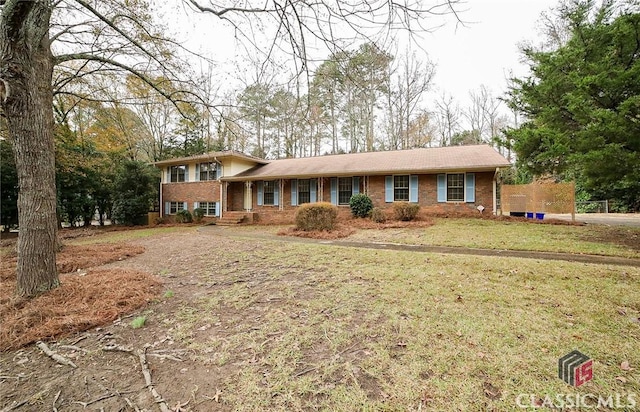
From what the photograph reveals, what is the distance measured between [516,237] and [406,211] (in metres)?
4.83

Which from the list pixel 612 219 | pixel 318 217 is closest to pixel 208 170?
pixel 318 217

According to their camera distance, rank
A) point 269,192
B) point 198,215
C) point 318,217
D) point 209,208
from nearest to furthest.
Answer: point 318,217, point 269,192, point 198,215, point 209,208

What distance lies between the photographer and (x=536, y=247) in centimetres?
684

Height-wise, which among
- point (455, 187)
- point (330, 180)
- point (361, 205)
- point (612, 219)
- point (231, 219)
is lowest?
point (231, 219)

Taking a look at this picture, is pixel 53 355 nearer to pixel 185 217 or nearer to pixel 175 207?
pixel 185 217

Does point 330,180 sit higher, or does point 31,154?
point 330,180

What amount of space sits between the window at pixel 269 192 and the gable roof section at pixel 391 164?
0.77 m

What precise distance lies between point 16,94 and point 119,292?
3.10 m

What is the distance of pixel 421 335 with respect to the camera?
2717 mm

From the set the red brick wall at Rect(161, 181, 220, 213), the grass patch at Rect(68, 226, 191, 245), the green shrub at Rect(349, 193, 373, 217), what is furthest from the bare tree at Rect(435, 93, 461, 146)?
the grass patch at Rect(68, 226, 191, 245)

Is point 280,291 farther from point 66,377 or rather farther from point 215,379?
point 66,377

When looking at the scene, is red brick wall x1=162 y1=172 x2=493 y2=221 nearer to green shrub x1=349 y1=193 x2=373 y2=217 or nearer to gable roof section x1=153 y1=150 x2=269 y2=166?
green shrub x1=349 y1=193 x2=373 y2=217

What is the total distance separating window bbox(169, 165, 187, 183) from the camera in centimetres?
2031
